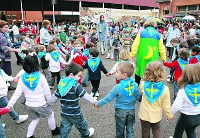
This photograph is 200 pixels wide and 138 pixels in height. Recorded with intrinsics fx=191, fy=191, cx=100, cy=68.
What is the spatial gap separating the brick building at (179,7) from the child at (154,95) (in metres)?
37.7

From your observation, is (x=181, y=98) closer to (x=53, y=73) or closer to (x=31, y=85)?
(x=31, y=85)

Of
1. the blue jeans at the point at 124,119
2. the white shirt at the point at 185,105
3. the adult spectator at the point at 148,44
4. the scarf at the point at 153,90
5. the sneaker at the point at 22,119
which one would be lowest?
the sneaker at the point at 22,119

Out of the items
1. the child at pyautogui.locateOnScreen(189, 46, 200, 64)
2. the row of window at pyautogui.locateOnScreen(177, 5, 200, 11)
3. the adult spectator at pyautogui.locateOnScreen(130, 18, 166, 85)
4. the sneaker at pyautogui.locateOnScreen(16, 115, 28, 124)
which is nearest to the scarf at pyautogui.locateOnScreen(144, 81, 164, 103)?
the adult spectator at pyautogui.locateOnScreen(130, 18, 166, 85)

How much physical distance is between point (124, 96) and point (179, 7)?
4470 centimetres

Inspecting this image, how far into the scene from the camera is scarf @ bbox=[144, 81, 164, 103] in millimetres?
2545

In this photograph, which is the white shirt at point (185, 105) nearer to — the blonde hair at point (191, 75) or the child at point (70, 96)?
the blonde hair at point (191, 75)

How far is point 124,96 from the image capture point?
8.86ft

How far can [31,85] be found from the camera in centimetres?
293

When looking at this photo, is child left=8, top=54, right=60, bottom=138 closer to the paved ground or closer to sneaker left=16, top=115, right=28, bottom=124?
the paved ground

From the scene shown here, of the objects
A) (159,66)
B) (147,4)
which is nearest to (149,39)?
(159,66)

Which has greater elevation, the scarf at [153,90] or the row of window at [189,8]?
the row of window at [189,8]

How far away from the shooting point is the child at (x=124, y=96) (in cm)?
265

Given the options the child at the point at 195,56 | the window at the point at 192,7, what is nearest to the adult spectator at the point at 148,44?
the child at the point at 195,56

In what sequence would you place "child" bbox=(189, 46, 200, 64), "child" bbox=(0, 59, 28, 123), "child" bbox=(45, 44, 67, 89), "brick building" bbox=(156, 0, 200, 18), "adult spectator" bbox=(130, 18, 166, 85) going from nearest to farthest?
"child" bbox=(0, 59, 28, 123) < "adult spectator" bbox=(130, 18, 166, 85) < "child" bbox=(189, 46, 200, 64) < "child" bbox=(45, 44, 67, 89) < "brick building" bbox=(156, 0, 200, 18)
